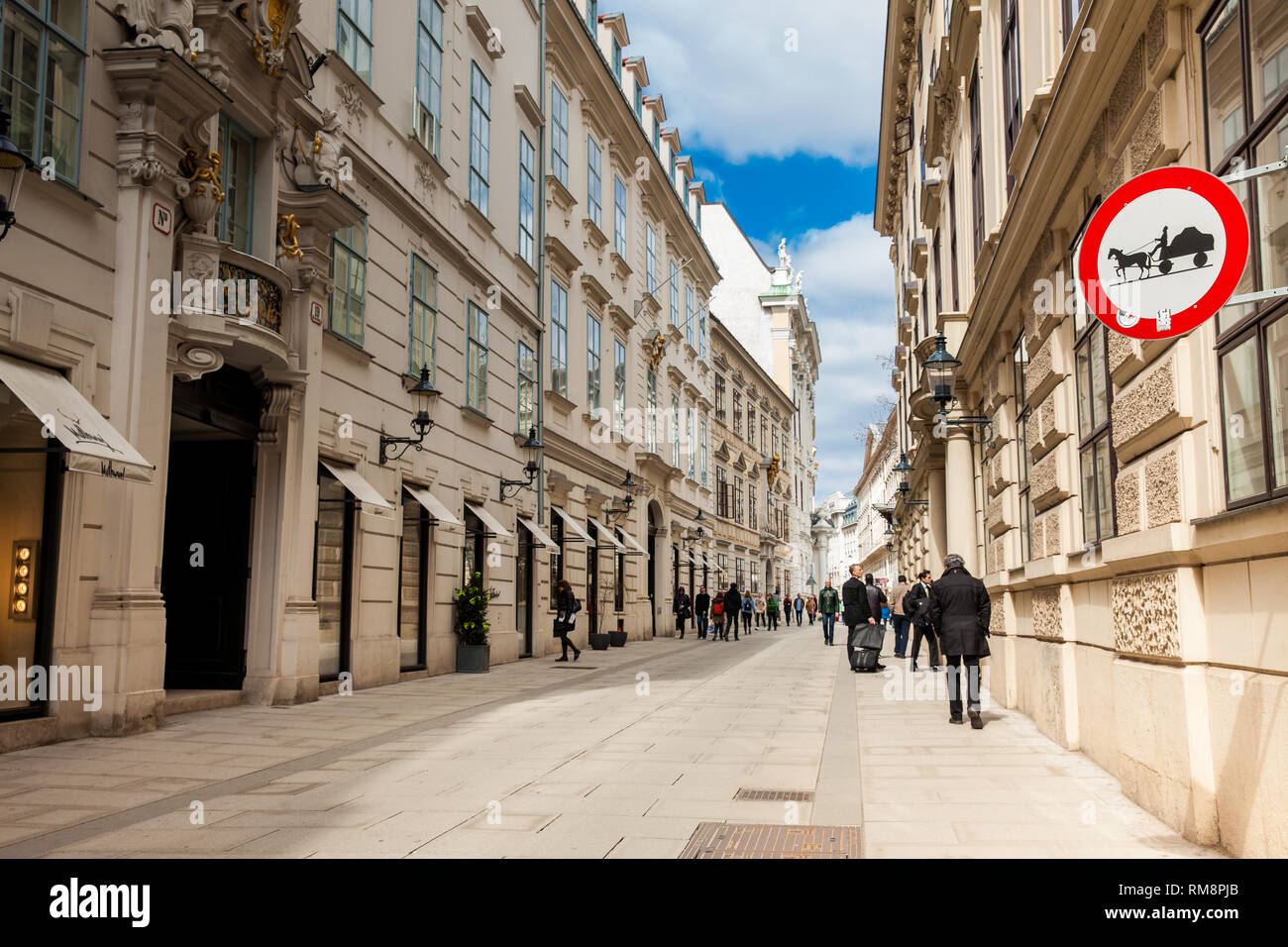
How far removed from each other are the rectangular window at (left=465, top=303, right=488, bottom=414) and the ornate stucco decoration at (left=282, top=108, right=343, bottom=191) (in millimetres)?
5571

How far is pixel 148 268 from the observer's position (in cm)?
1028

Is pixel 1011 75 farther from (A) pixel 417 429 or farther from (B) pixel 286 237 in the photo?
(A) pixel 417 429

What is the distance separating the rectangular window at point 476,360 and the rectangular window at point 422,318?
143 centimetres

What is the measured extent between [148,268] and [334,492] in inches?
194

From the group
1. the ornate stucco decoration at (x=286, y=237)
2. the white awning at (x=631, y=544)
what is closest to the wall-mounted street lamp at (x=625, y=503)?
the white awning at (x=631, y=544)

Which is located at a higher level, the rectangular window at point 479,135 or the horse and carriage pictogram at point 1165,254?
the rectangular window at point 479,135

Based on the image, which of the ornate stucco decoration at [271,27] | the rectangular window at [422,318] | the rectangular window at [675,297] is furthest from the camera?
the rectangular window at [675,297]

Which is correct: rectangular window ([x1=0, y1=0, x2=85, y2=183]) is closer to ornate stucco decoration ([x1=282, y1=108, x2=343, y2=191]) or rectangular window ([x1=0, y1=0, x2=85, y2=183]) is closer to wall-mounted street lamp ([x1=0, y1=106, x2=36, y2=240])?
wall-mounted street lamp ([x1=0, y1=106, x2=36, y2=240])

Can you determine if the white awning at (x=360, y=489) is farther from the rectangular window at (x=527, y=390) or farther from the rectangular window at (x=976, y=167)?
the rectangular window at (x=976, y=167)

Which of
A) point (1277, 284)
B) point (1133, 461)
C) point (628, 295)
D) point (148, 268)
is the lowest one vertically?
point (1133, 461)

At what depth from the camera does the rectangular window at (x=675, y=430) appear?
1474 inches

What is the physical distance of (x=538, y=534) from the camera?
2211 cm
